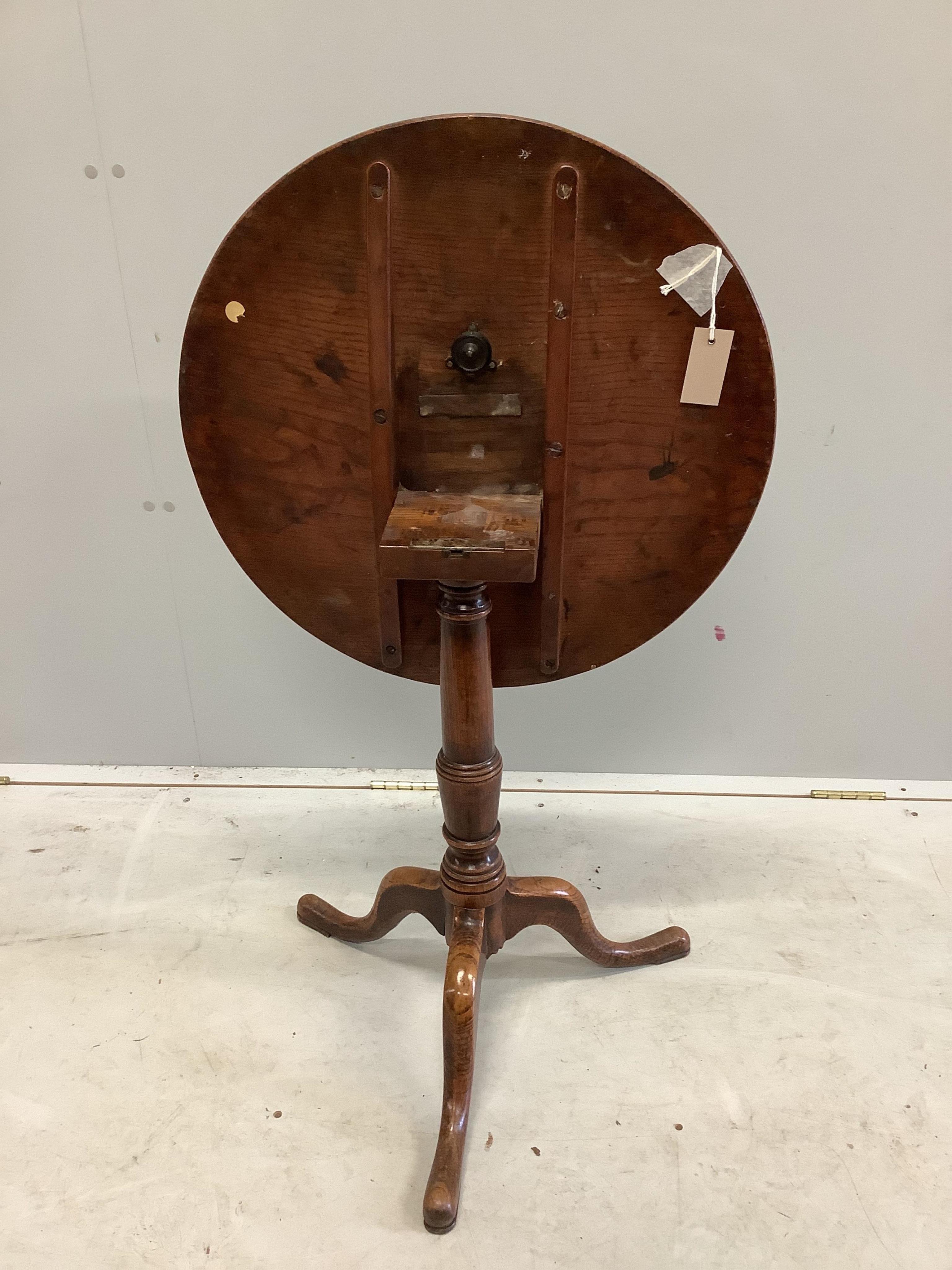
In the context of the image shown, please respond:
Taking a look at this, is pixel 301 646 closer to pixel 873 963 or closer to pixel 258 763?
pixel 258 763

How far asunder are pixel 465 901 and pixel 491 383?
862 millimetres

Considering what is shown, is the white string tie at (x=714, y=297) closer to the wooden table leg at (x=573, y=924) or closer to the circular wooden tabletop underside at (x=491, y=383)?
the circular wooden tabletop underside at (x=491, y=383)

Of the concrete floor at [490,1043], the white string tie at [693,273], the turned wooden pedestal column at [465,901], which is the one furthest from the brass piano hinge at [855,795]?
the white string tie at [693,273]

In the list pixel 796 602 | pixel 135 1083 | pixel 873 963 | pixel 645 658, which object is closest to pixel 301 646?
pixel 645 658

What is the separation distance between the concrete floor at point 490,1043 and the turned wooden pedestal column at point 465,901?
6 cm

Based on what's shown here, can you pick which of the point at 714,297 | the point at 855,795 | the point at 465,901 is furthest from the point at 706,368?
the point at 855,795

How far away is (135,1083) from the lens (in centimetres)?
154

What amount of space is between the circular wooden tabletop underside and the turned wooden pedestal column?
0.40 ft

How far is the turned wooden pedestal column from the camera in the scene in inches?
54.4

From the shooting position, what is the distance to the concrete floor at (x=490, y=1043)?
1.32m

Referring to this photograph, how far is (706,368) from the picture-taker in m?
1.27

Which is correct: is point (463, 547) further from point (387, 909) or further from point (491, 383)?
point (387, 909)

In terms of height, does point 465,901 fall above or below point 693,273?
below

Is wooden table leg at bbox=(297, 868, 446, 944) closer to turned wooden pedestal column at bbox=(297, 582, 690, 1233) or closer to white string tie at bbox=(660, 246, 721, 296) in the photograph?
turned wooden pedestal column at bbox=(297, 582, 690, 1233)
